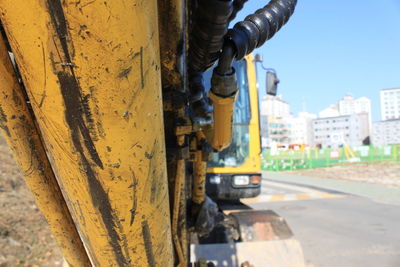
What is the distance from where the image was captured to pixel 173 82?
1.37 meters

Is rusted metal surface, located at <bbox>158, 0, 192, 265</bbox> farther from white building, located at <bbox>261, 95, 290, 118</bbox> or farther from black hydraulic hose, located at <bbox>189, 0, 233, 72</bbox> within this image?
white building, located at <bbox>261, 95, 290, 118</bbox>

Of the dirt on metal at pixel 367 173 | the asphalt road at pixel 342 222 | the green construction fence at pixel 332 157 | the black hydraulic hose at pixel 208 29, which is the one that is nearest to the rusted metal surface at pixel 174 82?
the black hydraulic hose at pixel 208 29

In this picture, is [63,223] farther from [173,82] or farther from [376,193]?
[376,193]

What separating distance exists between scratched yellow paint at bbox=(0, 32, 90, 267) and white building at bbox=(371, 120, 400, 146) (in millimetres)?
41946

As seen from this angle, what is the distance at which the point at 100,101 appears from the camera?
0.80 meters

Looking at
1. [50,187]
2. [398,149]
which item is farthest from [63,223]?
[398,149]

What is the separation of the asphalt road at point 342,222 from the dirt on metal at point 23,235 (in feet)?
13.2

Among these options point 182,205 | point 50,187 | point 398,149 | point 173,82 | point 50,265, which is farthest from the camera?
point 398,149

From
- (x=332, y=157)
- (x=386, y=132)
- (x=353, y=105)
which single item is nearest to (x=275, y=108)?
(x=353, y=105)

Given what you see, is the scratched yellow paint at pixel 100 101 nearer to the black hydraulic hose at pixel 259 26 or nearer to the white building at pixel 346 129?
the black hydraulic hose at pixel 259 26

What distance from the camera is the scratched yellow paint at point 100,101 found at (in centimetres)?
73

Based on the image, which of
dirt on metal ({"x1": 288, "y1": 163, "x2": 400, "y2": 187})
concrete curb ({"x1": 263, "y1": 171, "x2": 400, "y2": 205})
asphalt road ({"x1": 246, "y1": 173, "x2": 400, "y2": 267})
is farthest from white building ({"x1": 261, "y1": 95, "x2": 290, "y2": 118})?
asphalt road ({"x1": 246, "y1": 173, "x2": 400, "y2": 267})

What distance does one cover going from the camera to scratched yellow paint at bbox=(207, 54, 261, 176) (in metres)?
4.54

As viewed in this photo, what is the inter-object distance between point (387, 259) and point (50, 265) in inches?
207
